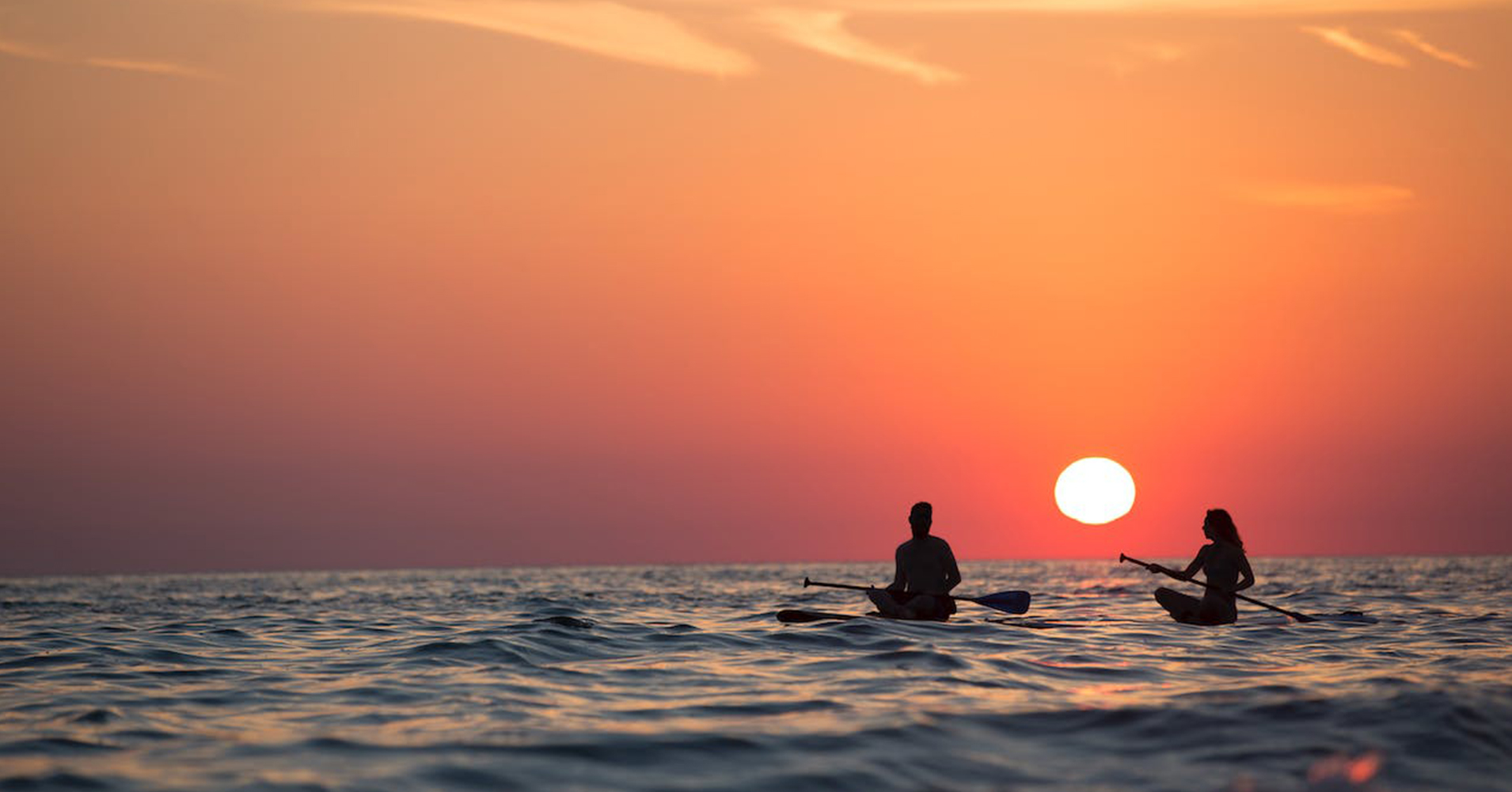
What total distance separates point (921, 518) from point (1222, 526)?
16.9 ft

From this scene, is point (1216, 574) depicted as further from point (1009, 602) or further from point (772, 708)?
point (772, 708)

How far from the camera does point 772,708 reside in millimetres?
13625

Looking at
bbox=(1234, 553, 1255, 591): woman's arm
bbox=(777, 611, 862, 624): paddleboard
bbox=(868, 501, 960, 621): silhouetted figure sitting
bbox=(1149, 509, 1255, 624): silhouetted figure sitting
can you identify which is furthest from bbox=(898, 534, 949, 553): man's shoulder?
bbox=(1234, 553, 1255, 591): woman's arm

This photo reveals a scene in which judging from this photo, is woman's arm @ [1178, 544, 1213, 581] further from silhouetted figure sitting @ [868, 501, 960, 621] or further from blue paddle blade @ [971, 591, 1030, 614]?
silhouetted figure sitting @ [868, 501, 960, 621]

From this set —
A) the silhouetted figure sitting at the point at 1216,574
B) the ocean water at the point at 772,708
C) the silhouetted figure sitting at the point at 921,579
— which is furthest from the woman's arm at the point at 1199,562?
the silhouetted figure sitting at the point at 921,579

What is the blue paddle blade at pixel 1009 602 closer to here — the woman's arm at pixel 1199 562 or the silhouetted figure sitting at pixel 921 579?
the silhouetted figure sitting at pixel 921 579

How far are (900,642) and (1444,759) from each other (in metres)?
9.24

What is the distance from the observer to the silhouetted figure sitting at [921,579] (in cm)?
2205

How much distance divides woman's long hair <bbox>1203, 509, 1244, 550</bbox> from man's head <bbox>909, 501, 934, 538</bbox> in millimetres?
4763

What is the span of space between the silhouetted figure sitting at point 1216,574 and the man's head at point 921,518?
147 inches

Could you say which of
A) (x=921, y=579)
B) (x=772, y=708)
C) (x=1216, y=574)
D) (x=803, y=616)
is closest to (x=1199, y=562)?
(x=1216, y=574)

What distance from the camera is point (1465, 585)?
49.8m

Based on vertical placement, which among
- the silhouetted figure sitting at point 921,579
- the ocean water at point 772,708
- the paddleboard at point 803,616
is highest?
the silhouetted figure sitting at point 921,579

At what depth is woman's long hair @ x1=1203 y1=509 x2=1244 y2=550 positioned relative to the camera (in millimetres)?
22188
